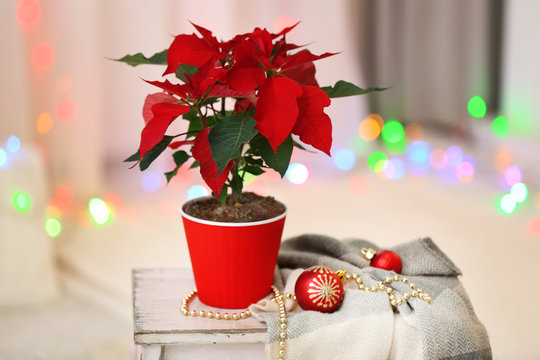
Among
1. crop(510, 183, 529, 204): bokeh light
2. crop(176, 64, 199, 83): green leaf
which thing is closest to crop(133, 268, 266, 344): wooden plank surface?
crop(176, 64, 199, 83): green leaf

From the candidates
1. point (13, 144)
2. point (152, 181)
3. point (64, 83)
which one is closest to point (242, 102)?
point (13, 144)

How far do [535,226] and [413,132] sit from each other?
109cm

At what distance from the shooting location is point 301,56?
0.75 metres

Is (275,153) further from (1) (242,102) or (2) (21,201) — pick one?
(2) (21,201)

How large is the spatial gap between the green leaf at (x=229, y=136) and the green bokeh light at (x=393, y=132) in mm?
2303

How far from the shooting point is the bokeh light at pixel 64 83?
6.97ft

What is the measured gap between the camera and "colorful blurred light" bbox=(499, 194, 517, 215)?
2.09 meters

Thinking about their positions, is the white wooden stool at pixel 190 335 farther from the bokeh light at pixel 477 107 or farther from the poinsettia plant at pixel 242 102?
the bokeh light at pixel 477 107

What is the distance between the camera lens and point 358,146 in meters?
2.78

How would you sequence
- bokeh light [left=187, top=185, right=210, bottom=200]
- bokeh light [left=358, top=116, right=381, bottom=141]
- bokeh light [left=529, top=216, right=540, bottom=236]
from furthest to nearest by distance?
bokeh light [left=358, top=116, right=381, bottom=141], bokeh light [left=187, top=185, right=210, bottom=200], bokeh light [left=529, top=216, right=540, bottom=236]

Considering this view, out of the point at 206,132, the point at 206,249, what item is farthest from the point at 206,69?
the point at 206,249

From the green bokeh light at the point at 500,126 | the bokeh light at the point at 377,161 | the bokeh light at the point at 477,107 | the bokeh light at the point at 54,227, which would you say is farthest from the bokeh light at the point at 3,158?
the bokeh light at the point at 477,107

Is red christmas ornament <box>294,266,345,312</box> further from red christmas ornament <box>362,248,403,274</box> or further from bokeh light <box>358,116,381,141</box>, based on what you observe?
bokeh light <box>358,116,381,141</box>

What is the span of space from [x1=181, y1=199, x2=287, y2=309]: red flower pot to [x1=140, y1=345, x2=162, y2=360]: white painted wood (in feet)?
0.31
